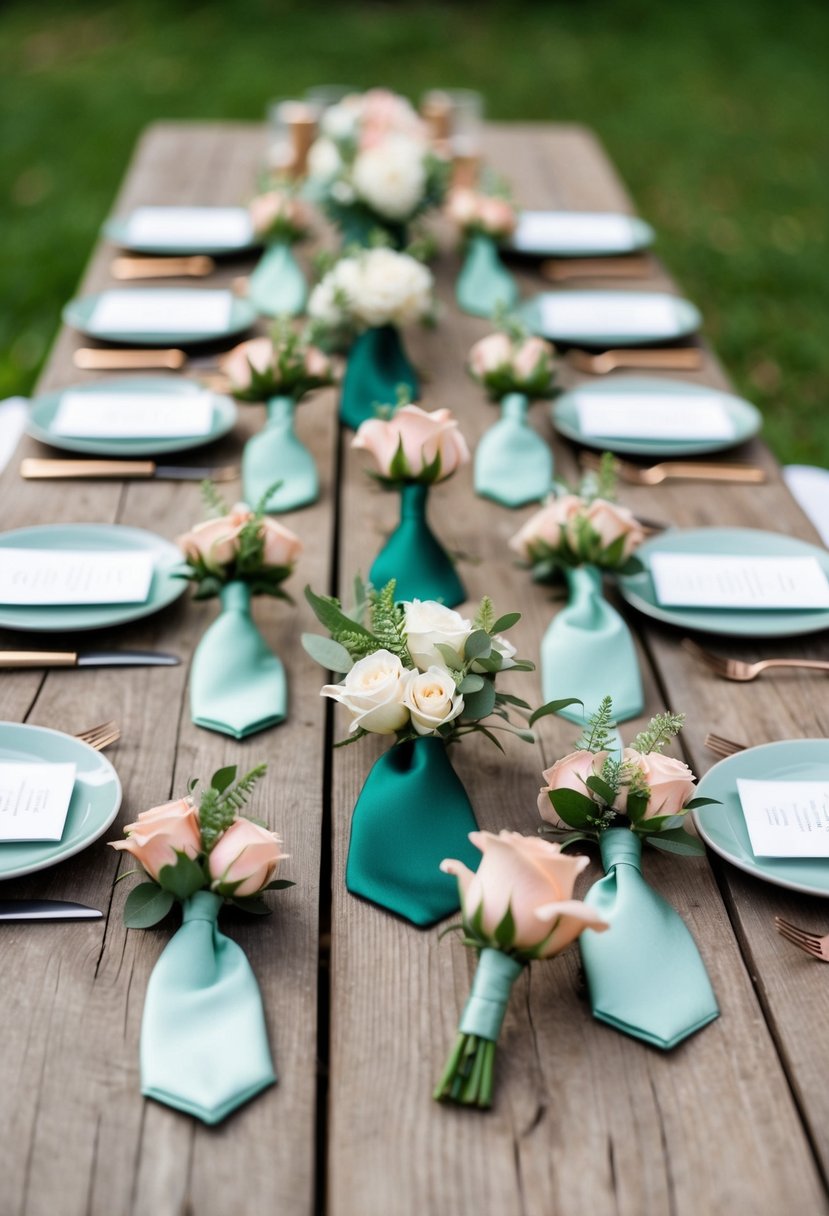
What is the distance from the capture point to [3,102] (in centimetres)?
561

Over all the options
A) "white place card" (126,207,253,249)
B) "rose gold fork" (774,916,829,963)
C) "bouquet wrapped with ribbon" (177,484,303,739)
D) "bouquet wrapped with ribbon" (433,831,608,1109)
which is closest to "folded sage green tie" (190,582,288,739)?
"bouquet wrapped with ribbon" (177,484,303,739)

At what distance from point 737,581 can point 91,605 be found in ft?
2.60

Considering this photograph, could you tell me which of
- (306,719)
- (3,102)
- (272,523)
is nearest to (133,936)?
(306,719)

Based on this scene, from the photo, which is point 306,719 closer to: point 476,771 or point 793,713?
point 476,771

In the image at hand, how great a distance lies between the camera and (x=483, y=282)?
2379mm

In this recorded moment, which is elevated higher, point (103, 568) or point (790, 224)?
point (103, 568)

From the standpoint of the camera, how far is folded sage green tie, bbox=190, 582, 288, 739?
129cm

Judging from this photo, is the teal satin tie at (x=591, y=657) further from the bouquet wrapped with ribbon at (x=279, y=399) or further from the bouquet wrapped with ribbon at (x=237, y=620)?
the bouquet wrapped with ribbon at (x=279, y=399)

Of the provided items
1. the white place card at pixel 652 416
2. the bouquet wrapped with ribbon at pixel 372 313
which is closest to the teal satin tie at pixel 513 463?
the white place card at pixel 652 416

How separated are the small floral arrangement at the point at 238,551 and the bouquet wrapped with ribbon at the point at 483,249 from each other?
3.44 ft

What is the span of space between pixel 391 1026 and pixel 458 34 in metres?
6.87

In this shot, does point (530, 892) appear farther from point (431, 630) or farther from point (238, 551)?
point (238, 551)

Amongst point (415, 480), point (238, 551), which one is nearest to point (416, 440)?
point (415, 480)

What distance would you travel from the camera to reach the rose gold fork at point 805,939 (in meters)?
1.05
